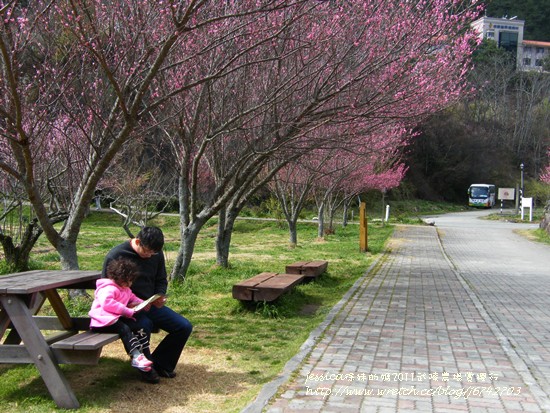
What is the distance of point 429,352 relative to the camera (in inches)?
231

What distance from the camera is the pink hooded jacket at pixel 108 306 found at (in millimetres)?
4586

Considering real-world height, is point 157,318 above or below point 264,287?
above

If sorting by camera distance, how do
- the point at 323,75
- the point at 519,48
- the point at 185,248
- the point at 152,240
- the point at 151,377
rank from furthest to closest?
the point at 519,48 < the point at 185,248 < the point at 323,75 < the point at 152,240 < the point at 151,377

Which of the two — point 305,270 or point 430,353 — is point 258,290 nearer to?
point 430,353

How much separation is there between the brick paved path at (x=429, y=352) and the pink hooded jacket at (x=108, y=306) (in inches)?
49.8

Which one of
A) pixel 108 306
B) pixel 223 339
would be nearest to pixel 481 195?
pixel 223 339

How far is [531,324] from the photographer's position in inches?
302

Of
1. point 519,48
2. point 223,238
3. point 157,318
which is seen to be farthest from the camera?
point 519,48

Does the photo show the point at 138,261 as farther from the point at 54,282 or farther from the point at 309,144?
the point at 309,144

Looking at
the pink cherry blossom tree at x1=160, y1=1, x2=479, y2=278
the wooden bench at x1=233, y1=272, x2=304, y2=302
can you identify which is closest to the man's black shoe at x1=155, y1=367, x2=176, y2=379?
the wooden bench at x1=233, y1=272, x2=304, y2=302

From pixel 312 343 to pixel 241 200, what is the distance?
6.94 meters

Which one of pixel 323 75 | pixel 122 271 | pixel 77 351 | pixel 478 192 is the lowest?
pixel 77 351

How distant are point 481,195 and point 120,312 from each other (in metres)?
65.2

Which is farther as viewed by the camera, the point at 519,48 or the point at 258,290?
the point at 519,48
